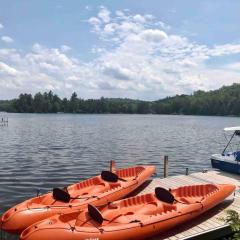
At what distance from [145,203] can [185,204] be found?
1426 mm

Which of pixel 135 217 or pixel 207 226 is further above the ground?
pixel 135 217

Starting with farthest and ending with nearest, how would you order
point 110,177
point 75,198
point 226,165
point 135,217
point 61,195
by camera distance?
point 226,165
point 110,177
point 75,198
point 61,195
point 135,217

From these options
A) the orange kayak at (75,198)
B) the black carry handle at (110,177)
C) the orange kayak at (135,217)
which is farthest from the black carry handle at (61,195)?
the black carry handle at (110,177)

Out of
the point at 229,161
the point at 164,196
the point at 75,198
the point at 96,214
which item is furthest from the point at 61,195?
the point at 229,161

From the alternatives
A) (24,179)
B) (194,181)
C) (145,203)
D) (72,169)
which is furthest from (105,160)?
(145,203)

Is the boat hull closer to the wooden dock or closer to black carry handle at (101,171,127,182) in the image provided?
the wooden dock

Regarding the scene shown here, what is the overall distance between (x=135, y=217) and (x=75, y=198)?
3.04 m

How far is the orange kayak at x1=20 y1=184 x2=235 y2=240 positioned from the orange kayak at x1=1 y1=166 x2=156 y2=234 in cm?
126

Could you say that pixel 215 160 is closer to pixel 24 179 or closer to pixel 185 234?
pixel 185 234

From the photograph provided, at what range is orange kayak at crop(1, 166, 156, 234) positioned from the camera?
1274 centimetres

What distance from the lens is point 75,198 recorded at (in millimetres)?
14336

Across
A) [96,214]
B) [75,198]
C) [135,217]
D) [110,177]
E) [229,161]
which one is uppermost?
[229,161]

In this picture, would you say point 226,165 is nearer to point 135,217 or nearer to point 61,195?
point 135,217

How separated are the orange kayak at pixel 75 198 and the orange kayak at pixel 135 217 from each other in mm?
1258
